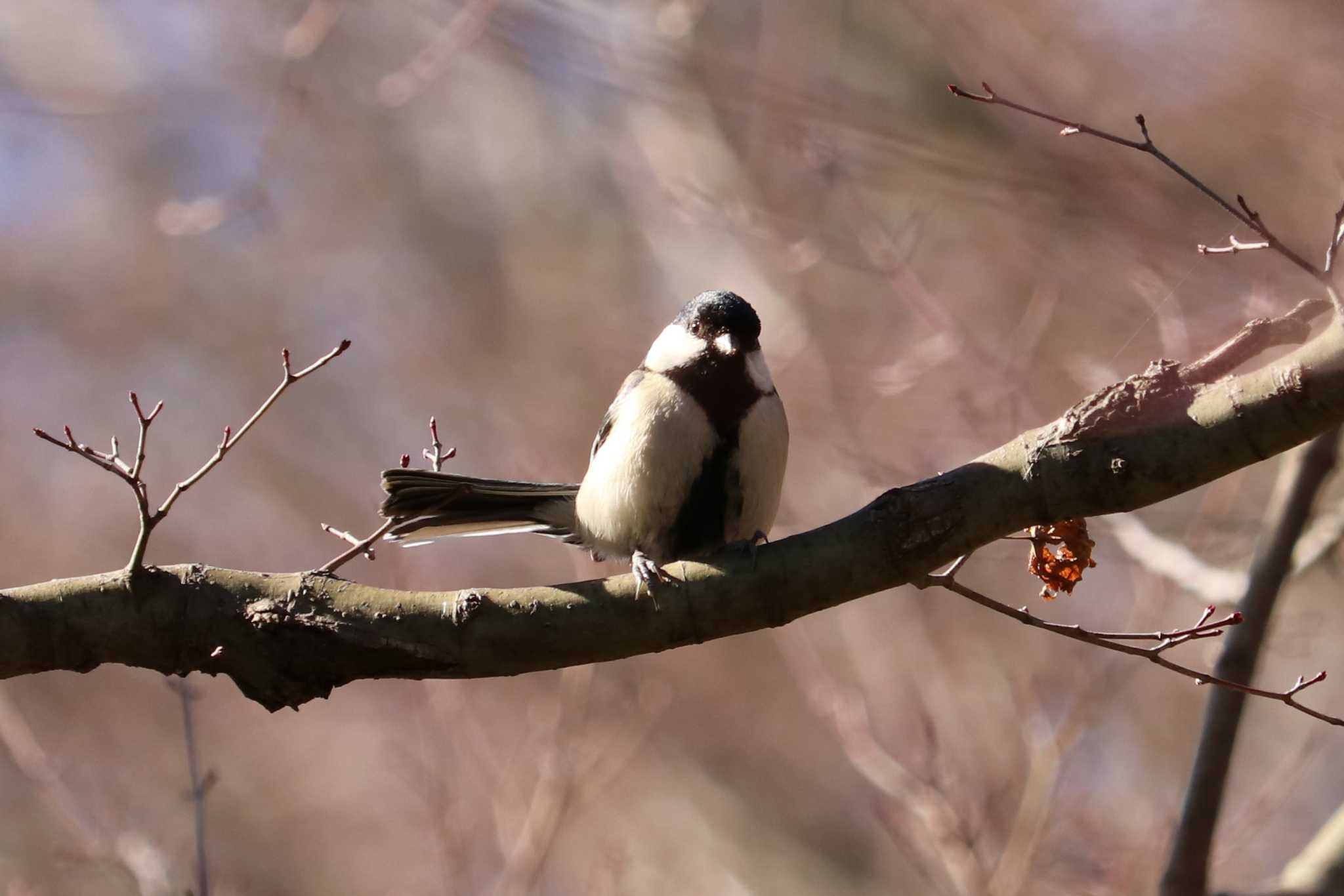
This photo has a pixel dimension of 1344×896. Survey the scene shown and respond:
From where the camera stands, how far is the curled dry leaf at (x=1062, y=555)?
2.87 meters

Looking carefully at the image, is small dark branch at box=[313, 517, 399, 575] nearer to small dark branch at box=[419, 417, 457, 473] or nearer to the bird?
small dark branch at box=[419, 417, 457, 473]

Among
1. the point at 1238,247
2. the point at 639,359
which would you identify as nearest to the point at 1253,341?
the point at 1238,247

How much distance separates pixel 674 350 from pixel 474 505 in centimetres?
87

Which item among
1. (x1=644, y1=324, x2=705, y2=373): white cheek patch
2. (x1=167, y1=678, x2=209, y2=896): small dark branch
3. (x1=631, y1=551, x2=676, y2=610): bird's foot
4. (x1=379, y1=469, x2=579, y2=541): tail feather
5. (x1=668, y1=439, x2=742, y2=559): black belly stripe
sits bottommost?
(x1=167, y1=678, x2=209, y2=896): small dark branch

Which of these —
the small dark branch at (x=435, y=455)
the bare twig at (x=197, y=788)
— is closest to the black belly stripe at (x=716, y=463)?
the small dark branch at (x=435, y=455)

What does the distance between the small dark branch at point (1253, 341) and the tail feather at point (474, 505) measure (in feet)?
6.84

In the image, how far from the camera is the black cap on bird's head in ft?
13.3

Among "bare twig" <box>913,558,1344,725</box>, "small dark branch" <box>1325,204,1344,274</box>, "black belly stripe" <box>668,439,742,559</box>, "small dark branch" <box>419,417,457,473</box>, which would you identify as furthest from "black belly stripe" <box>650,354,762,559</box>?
"small dark branch" <box>1325,204,1344,274</box>

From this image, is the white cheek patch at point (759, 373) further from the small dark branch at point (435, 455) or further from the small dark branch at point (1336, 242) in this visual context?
the small dark branch at point (1336, 242)

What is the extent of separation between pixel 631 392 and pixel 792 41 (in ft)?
15.5

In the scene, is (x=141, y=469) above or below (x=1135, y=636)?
above

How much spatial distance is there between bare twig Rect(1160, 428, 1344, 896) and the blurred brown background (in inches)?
23.3

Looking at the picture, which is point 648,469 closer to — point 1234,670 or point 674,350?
point 674,350

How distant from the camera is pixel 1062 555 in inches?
115
